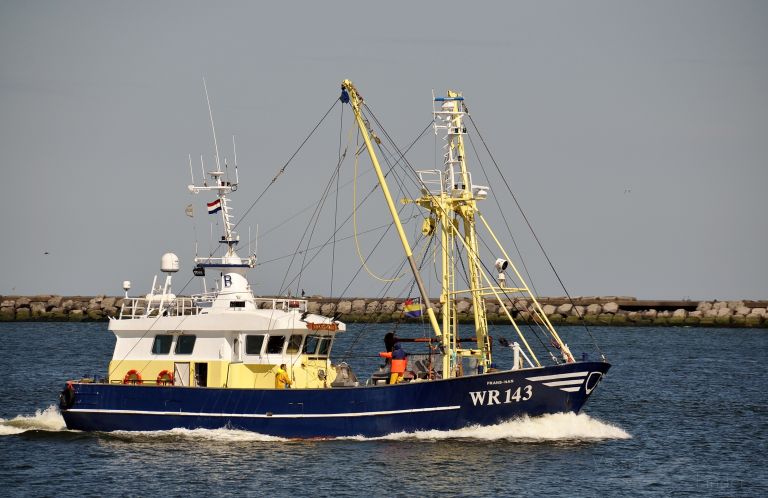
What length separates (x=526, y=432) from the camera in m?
31.9

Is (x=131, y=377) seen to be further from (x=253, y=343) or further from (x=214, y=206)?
(x=214, y=206)

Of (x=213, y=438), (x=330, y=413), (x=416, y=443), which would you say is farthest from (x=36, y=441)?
(x=416, y=443)

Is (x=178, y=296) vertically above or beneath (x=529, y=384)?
above

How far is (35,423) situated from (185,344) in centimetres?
603

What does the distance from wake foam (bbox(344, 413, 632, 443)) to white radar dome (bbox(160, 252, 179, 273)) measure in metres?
7.51

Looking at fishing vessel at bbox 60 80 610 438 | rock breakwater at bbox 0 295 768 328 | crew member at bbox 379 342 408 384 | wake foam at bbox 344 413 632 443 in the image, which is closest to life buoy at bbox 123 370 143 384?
fishing vessel at bbox 60 80 610 438

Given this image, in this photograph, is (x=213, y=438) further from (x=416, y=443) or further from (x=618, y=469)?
(x=618, y=469)

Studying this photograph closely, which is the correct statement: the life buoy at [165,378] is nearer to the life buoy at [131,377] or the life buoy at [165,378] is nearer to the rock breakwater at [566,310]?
the life buoy at [131,377]

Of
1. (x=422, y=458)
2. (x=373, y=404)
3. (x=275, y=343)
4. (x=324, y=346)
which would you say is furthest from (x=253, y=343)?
(x=422, y=458)

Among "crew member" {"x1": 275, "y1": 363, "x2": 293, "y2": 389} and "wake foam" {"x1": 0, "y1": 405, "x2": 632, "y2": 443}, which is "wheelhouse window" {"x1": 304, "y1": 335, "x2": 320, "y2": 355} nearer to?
"crew member" {"x1": 275, "y1": 363, "x2": 293, "y2": 389}

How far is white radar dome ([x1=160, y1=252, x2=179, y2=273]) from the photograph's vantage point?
3450 cm

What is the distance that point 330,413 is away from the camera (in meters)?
31.4

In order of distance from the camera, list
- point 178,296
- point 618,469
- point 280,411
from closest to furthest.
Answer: point 618,469 → point 280,411 → point 178,296

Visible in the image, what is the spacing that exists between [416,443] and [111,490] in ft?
26.1
